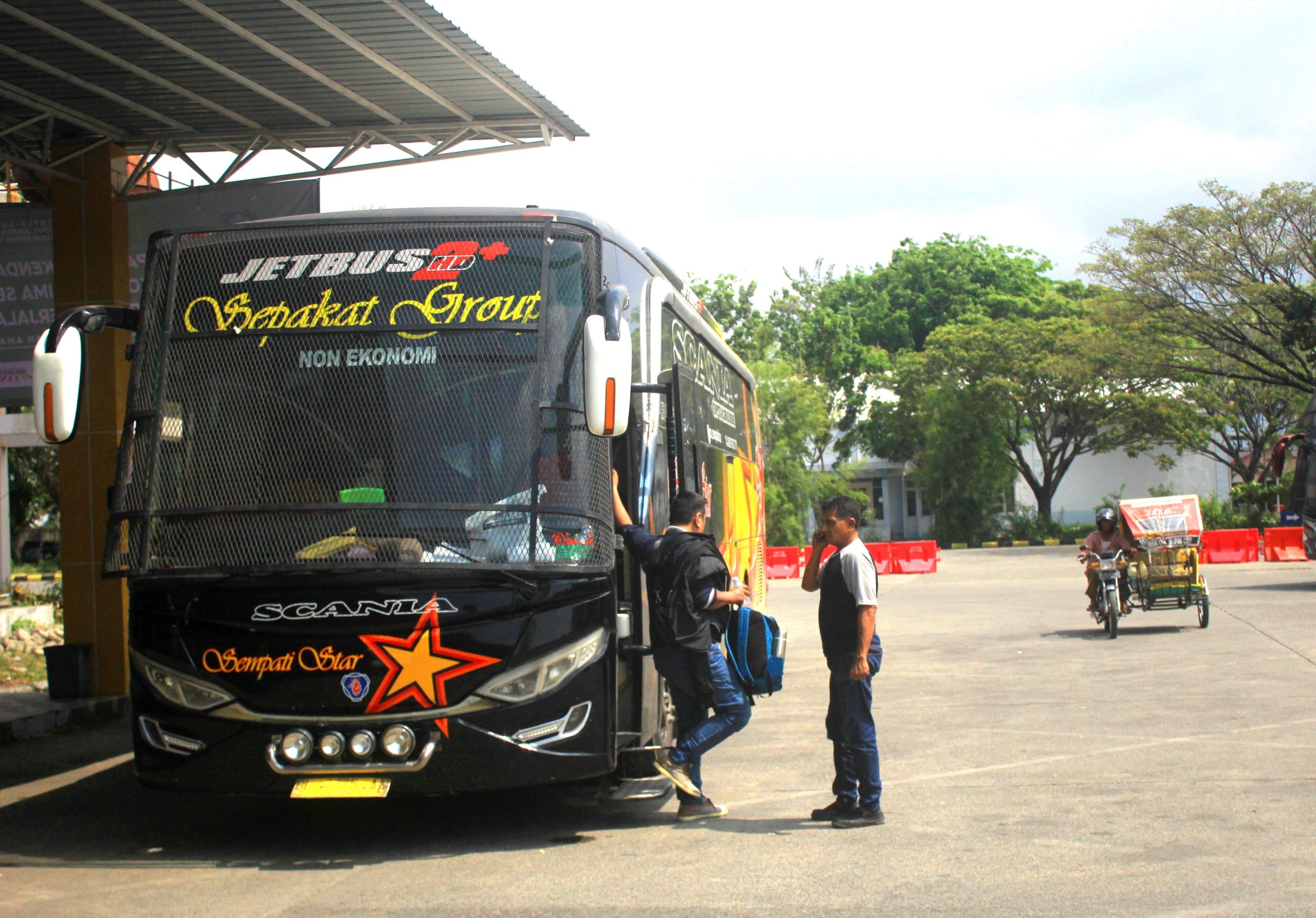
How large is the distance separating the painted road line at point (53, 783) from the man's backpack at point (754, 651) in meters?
4.74

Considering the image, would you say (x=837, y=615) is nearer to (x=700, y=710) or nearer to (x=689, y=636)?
(x=689, y=636)

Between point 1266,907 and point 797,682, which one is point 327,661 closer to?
point 1266,907

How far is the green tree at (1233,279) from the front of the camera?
34.0m

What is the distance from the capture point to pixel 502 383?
654 centimetres

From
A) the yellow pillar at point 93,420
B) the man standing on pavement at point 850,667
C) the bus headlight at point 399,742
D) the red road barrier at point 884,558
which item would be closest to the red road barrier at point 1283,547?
the red road barrier at point 884,558

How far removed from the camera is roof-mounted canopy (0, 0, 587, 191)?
980cm

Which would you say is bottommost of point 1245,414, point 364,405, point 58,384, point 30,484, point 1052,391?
point 364,405

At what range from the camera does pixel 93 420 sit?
41.0 feet

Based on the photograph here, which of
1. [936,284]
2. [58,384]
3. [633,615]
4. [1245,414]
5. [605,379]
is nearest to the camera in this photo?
[605,379]

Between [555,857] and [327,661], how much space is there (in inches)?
56.9

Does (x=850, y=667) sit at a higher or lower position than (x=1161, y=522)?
lower

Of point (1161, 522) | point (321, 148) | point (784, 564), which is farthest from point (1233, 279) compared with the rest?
point (321, 148)

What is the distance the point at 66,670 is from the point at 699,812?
787 cm

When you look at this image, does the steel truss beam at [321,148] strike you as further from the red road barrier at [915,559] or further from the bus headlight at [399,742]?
the red road barrier at [915,559]
